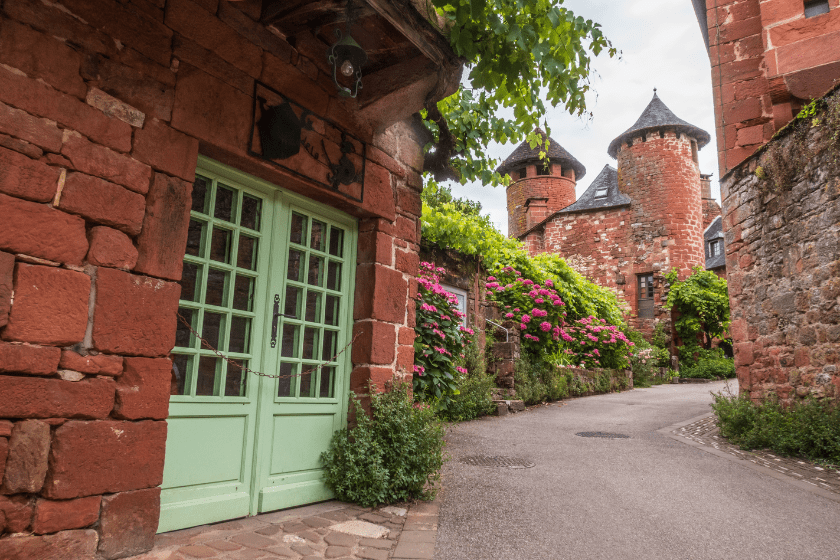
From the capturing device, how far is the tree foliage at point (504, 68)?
370 cm

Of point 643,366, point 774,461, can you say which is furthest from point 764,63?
point 643,366

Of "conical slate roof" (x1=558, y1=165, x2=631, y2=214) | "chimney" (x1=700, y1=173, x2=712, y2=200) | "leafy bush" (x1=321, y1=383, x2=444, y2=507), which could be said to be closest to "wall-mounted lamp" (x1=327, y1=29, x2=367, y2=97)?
"leafy bush" (x1=321, y1=383, x2=444, y2=507)

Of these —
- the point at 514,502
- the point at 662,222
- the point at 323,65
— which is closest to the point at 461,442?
the point at 514,502

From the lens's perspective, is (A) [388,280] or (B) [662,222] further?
(B) [662,222]

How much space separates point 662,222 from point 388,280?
1921 cm

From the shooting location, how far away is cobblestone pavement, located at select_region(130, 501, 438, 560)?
270 centimetres

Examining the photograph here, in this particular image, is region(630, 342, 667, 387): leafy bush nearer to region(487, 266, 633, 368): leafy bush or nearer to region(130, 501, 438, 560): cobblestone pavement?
region(487, 266, 633, 368): leafy bush

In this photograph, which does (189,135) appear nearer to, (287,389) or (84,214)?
(84,214)

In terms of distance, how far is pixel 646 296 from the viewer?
68.2 feet

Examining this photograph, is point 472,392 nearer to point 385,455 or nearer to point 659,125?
point 385,455

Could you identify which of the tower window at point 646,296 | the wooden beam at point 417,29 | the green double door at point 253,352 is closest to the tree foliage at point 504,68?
the wooden beam at point 417,29

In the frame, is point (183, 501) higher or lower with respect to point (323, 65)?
lower

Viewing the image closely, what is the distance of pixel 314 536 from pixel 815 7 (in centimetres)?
892

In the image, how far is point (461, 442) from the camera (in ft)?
20.2
